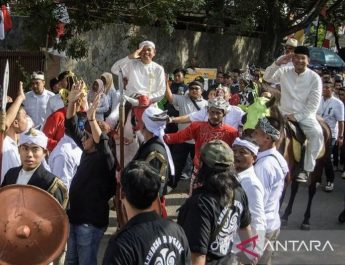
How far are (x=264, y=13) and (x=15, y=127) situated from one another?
1532 centimetres

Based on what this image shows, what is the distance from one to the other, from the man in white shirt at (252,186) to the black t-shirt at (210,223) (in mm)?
345

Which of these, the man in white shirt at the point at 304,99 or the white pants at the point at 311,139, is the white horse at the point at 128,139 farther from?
the white pants at the point at 311,139

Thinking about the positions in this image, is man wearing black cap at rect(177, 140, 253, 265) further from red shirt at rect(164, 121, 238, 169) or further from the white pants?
the white pants

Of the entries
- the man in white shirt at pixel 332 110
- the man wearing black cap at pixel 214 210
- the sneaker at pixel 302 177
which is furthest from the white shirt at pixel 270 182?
the man in white shirt at pixel 332 110

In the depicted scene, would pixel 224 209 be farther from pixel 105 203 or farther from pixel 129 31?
pixel 129 31

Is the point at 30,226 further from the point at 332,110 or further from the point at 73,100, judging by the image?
the point at 332,110

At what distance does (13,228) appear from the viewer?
4.37 m

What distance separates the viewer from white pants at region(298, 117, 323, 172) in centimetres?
878

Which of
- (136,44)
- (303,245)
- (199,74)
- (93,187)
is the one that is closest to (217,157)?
(93,187)

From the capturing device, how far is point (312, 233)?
8.55 m

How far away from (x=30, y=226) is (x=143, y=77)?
5.11 metres

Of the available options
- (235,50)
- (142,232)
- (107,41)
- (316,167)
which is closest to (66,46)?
(107,41)

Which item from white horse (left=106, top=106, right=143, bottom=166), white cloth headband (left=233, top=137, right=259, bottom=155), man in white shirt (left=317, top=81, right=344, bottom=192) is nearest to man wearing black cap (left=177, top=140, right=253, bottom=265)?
white cloth headband (left=233, top=137, right=259, bottom=155)

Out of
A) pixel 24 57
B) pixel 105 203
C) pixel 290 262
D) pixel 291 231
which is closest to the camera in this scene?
pixel 105 203
